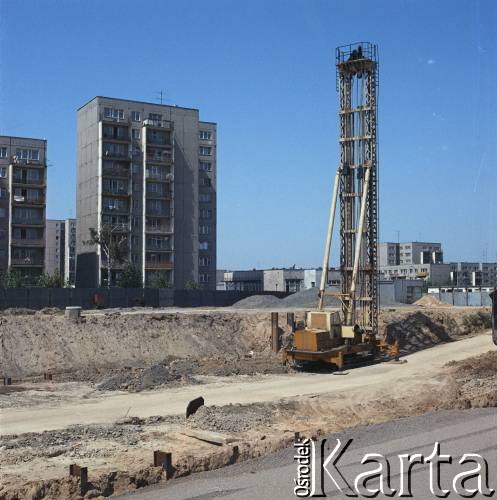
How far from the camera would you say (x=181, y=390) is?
80.7ft

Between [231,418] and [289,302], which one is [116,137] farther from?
[231,418]

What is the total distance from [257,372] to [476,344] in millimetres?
13031

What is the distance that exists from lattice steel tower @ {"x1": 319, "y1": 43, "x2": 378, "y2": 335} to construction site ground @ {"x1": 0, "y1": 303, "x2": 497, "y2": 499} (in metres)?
3.22

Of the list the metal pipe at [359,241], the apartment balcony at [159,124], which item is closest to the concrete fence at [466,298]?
the metal pipe at [359,241]

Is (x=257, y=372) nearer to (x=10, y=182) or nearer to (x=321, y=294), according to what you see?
(x=321, y=294)

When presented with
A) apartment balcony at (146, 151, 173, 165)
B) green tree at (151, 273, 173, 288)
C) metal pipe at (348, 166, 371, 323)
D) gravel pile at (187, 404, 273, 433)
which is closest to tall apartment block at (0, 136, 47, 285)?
apartment balcony at (146, 151, 173, 165)

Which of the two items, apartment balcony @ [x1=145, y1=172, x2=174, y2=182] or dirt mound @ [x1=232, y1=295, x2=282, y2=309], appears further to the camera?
apartment balcony @ [x1=145, y1=172, x2=174, y2=182]

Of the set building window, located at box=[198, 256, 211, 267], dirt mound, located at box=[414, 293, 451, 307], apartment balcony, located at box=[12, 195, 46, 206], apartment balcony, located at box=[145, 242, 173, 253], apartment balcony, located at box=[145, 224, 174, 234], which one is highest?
apartment balcony, located at box=[12, 195, 46, 206]

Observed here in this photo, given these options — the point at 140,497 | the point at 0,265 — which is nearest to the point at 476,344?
the point at 140,497

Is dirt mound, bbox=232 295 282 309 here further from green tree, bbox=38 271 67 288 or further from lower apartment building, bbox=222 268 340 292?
lower apartment building, bbox=222 268 340 292

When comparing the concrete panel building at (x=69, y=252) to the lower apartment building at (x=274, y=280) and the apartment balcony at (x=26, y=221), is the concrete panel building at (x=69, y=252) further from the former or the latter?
the apartment balcony at (x=26, y=221)

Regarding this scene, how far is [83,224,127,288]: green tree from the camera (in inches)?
2803

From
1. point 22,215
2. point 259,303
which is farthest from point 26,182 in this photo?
point 259,303

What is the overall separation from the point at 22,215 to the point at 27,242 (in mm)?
3130
